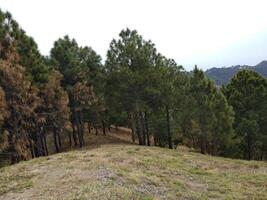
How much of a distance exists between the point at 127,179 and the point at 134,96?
834 inches

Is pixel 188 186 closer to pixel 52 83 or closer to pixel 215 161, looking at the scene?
pixel 215 161

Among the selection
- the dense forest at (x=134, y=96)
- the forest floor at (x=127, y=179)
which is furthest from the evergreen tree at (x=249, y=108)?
the forest floor at (x=127, y=179)

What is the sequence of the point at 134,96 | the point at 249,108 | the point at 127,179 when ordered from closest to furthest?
the point at 127,179 < the point at 134,96 < the point at 249,108

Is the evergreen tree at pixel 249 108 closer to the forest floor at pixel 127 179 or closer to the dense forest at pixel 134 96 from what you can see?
the dense forest at pixel 134 96

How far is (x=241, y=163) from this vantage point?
30250 mm

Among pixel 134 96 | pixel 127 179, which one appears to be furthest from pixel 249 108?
pixel 127 179

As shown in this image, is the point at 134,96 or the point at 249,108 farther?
the point at 249,108

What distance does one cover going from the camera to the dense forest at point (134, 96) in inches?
1326

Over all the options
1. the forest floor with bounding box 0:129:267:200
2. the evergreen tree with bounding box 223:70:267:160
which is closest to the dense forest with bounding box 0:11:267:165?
the evergreen tree with bounding box 223:70:267:160

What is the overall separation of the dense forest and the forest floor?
9.54 meters

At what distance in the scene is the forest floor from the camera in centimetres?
1697

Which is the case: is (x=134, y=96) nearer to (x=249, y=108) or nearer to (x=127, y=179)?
(x=249, y=108)

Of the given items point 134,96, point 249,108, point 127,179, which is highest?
point 134,96

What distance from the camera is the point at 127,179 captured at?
62.5ft
